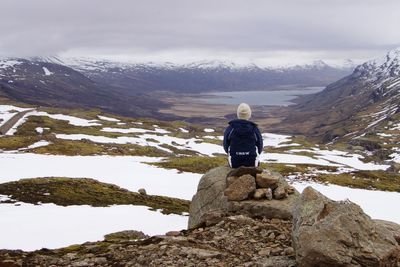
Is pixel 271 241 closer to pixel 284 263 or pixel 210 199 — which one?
pixel 284 263

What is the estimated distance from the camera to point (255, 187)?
57.2ft

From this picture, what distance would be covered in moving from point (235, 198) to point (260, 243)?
11.9 feet

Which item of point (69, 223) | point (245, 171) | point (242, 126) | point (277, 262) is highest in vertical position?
point (242, 126)

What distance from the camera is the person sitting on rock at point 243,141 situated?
18423 millimetres

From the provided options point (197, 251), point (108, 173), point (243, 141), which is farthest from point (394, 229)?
point (108, 173)

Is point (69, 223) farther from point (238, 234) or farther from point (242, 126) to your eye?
point (238, 234)

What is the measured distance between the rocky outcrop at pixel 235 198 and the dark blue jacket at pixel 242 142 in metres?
0.71

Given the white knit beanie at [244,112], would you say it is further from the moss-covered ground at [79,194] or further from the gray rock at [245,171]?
the moss-covered ground at [79,194]

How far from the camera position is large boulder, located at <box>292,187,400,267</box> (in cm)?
1027

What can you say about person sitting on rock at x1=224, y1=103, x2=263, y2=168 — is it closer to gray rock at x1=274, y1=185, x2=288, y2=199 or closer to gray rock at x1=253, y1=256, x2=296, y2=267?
gray rock at x1=274, y1=185, x2=288, y2=199

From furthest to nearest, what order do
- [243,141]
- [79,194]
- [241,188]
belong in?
[79,194] → [243,141] → [241,188]

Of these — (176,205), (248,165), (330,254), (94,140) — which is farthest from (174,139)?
(330,254)

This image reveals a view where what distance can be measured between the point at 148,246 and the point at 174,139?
12036cm

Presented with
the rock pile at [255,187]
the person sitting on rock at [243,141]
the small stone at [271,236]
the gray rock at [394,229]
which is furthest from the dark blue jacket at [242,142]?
the gray rock at [394,229]
